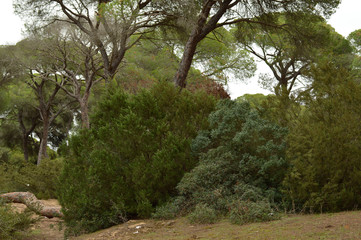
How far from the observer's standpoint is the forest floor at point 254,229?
5.03 m

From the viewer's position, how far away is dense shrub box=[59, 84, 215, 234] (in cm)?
812

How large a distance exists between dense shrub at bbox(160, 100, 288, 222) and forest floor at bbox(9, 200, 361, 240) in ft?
2.02

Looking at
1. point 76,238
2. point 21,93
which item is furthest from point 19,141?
point 76,238

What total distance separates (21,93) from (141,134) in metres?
30.6

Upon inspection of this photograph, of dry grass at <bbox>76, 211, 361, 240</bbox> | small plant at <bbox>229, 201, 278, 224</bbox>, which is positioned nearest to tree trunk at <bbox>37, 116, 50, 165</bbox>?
dry grass at <bbox>76, 211, 361, 240</bbox>

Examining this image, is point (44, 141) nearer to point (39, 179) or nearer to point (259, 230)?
point (39, 179)

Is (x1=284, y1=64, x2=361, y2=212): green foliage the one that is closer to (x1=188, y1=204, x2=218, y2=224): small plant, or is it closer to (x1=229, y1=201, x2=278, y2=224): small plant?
(x1=229, y1=201, x2=278, y2=224): small plant

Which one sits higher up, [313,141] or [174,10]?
[174,10]

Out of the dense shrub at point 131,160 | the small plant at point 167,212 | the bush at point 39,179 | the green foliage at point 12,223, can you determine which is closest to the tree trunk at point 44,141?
the bush at point 39,179

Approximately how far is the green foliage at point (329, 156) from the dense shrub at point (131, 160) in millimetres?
2406

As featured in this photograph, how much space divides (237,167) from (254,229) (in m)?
2.10

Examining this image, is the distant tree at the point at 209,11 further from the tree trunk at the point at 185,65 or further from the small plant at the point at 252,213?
the small plant at the point at 252,213

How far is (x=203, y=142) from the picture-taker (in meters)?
8.09

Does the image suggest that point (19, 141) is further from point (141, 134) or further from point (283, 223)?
point (283, 223)
